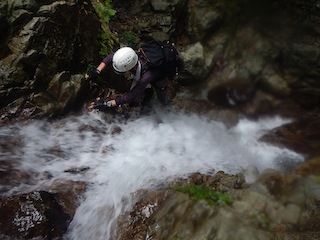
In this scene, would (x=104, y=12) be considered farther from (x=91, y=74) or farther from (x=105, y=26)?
(x=91, y=74)

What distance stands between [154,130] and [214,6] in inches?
172

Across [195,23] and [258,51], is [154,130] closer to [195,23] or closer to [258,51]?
[195,23]

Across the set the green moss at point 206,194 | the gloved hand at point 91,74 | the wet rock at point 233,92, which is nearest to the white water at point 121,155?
the green moss at point 206,194

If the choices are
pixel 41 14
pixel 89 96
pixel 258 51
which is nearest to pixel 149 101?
pixel 89 96

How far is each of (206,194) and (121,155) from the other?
2.38 metres

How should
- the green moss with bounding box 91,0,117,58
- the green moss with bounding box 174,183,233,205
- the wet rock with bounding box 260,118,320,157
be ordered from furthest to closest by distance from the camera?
1. the wet rock with bounding box 260,118,320,157
2. the green moss with bounding box 91,0,117,58
3. the green moss with bounding box 174,183,233,205

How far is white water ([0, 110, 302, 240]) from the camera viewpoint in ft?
20.7

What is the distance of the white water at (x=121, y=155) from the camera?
6309 millimetres

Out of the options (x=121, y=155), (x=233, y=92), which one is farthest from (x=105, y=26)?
(x=233, y=92)

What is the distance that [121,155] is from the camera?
7.48 metres

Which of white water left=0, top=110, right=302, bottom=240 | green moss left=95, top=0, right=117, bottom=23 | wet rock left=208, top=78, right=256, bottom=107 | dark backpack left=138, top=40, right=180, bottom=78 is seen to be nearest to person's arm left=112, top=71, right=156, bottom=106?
dark backpack left=138, top=40, right=180, bottom=78

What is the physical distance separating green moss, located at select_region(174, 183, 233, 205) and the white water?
0.75 metres

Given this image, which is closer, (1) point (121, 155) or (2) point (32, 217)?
(2) point (32, 217)

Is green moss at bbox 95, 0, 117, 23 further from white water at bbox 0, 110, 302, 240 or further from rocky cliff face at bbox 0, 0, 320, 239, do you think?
white water at bbox 0, 110, 302, 240
